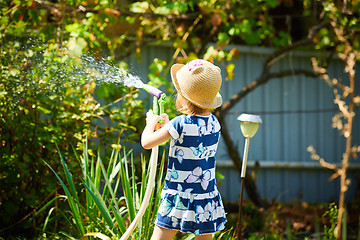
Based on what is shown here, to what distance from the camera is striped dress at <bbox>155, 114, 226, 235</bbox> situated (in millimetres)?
2154

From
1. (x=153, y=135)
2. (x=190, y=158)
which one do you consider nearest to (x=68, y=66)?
(x=153, y=135)

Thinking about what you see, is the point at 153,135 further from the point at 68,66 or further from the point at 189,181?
the point at 68,66

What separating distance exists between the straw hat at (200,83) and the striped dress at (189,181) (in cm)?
8

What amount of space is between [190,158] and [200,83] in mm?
341

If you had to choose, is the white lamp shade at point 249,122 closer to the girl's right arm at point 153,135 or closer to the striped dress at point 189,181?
the striped dress at point 189,181

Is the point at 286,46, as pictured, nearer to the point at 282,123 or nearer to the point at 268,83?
the point at 268,83

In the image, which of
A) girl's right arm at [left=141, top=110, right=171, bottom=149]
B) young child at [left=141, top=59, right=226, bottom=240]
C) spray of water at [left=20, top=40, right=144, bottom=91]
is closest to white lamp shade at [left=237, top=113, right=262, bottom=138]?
young child at [left=141, top=59, right=226, bottom=240]

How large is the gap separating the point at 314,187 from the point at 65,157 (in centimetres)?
317

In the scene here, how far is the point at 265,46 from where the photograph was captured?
5.51 metres

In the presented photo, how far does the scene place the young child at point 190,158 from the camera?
2.15m

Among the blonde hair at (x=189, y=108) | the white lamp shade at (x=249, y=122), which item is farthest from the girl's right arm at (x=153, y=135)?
the white lamp shade at (x=249, y=122)

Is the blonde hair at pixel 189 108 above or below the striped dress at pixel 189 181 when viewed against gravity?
above

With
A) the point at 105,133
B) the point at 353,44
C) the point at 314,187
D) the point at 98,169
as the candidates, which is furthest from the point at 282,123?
the point at 98,169

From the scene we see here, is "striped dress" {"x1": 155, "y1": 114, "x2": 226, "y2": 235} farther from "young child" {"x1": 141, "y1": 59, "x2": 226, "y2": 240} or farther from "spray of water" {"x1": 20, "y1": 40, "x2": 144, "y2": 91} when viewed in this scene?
"spray of water" {"x1": 20, "y1": 40, "x2": 144, "y2": 91}
